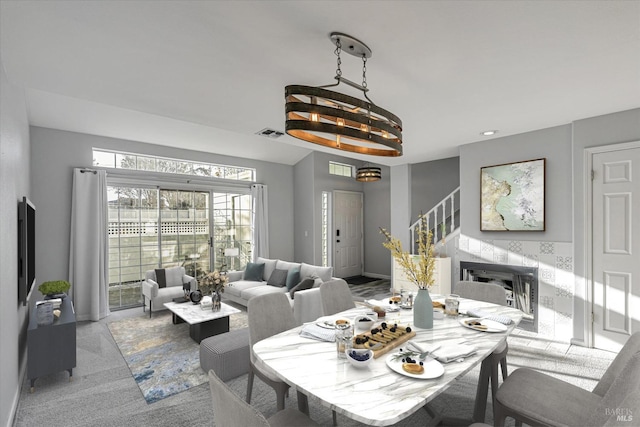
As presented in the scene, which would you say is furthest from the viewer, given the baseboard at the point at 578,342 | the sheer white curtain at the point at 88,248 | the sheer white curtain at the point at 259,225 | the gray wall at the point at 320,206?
the gray wall at the point at 320,206

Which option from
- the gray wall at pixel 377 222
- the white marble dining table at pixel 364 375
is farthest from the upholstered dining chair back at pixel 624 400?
the gray wall at pixel 377 222

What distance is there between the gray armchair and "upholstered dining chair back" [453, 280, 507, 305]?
361 cm

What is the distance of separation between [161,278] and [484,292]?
183 inches

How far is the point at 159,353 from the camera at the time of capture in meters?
3.40

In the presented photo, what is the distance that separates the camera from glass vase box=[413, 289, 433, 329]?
2000 millimetres

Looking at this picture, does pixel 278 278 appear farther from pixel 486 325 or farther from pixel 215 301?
pixel 486 325

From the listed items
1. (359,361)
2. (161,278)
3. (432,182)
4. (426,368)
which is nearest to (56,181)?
(161,278)

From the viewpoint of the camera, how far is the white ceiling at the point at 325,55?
1.64m

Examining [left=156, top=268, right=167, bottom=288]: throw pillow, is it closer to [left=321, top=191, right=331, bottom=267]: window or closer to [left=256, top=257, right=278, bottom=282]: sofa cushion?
[left=256, top=257, right=278, bottom=282]: sofa cushion

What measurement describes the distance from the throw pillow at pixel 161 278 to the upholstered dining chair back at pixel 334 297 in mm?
3487

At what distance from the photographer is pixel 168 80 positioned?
94.4 inches

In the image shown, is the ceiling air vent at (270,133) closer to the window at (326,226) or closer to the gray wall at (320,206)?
the gray wall at (320,206)

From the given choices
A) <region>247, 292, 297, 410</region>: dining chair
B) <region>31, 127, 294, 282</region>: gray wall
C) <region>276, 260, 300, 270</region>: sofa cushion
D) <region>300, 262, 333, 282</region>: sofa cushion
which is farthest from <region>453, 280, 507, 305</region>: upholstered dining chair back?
<region>31, 127, 294, 282</region>: gray wall

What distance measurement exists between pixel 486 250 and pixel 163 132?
5.30 meters
